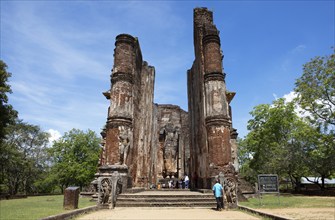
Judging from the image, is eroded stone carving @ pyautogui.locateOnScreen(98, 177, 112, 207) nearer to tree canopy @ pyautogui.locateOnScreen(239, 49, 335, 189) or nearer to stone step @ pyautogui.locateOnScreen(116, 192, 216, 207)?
stone step @ pyautogui.locateOnScreen(116, 192, 216, 207)

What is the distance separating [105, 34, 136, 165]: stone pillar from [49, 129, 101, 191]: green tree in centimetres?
2100

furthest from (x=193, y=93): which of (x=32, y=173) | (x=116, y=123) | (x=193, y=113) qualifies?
(x=32, y=173)

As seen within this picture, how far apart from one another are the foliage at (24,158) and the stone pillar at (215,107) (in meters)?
22.8

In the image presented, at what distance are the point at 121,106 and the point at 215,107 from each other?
450cm

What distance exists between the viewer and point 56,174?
3083cm

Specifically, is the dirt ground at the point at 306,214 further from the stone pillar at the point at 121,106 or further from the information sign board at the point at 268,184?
the stone pillar at the point at 121,106

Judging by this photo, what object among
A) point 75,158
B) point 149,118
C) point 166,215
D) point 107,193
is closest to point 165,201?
A: point 107,193

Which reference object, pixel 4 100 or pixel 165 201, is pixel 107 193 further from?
pixel 4 100

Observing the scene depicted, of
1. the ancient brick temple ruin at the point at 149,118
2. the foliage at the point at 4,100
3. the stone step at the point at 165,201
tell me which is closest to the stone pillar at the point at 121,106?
the ancient brick temple ruin at the point at 149,118

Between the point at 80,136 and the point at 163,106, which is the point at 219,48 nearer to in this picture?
the point at 163,106

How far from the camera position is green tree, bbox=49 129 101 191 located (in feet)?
101

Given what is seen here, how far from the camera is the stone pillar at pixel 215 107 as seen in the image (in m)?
11.0

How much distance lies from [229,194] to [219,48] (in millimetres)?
7296

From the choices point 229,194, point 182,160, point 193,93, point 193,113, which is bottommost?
point 229,194
